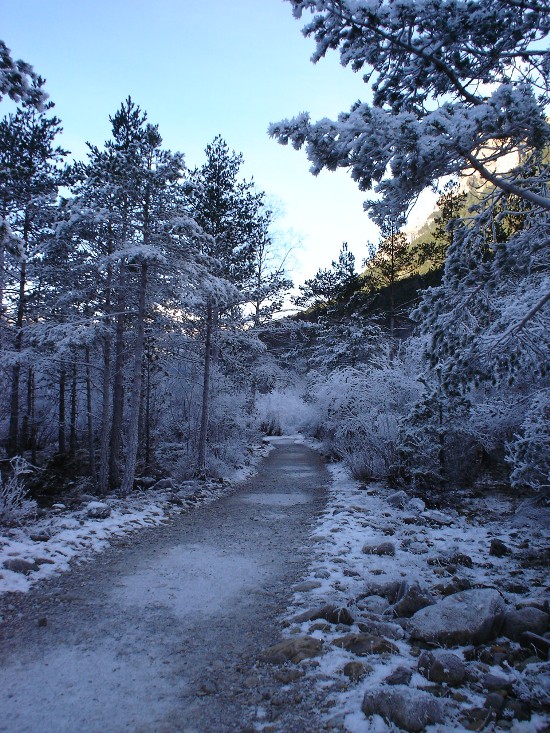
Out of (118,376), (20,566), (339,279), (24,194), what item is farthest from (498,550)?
(339,279)

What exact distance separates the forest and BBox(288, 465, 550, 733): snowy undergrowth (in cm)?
99

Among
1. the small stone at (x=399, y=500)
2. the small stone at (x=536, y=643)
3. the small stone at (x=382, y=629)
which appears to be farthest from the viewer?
the small stone at (x=399, y=500)

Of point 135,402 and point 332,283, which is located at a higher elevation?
point 332,283

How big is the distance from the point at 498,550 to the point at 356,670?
11.9 feet

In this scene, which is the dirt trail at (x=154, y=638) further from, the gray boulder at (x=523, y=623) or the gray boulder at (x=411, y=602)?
the gray boulder at (x=523, y=623)

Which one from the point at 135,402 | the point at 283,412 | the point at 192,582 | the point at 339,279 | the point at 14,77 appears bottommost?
the point at 192,582

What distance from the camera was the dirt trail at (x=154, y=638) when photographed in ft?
9.30

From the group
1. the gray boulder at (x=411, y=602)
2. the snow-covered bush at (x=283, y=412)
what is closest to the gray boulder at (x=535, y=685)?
the gray boulder at (x=411, y=602)

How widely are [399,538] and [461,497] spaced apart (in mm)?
3203

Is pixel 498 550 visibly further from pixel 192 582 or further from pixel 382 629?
pixel 192 582

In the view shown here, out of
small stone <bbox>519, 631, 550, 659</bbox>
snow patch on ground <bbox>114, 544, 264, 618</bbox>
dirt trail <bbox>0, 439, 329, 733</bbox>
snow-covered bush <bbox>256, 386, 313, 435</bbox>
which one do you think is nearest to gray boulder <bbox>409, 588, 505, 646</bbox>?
small stone <bbox>519, 631, 550, 659</bbox>

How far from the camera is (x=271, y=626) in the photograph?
415cm

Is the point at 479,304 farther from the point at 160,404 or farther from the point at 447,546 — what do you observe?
the point at 160,404

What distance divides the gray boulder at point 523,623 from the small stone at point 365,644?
98 centimetres
